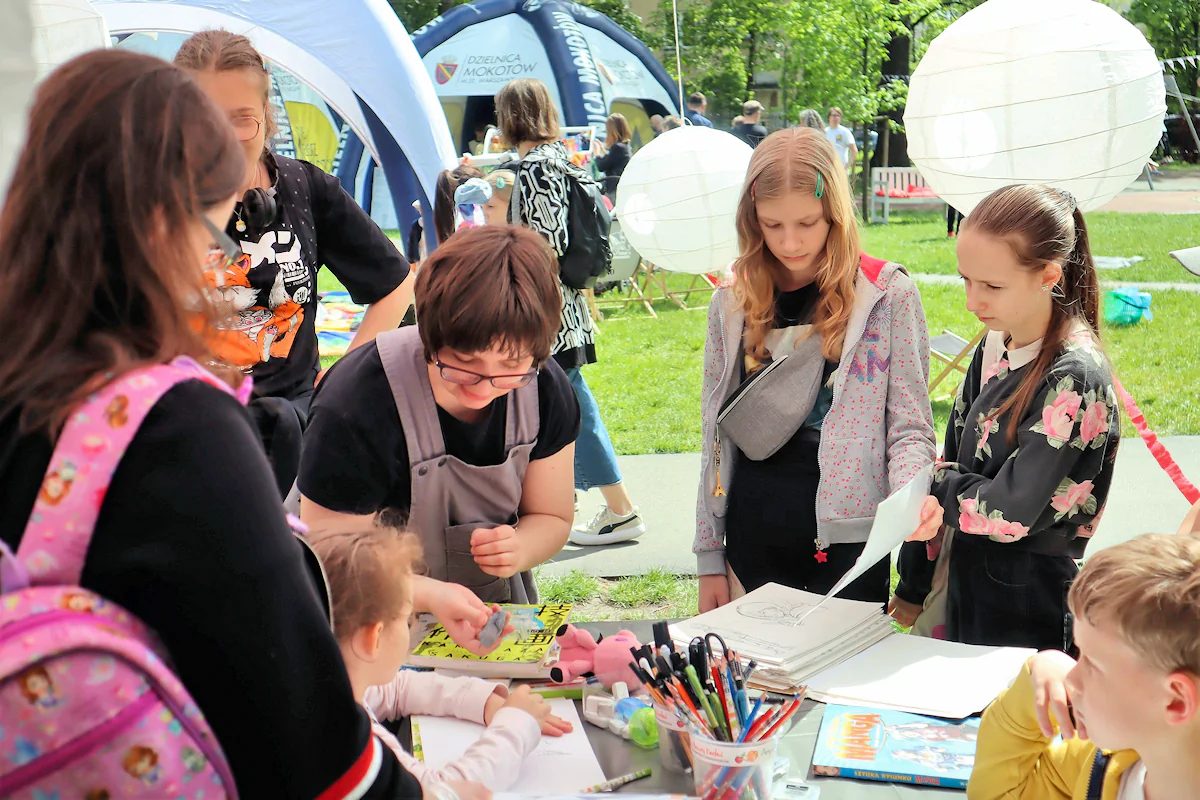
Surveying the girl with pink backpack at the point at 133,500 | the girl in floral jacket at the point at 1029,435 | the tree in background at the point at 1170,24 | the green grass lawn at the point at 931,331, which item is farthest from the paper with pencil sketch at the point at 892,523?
the tree in background at the point at 1170,24

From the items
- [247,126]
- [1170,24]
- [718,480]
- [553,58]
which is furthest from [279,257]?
[1170,24]

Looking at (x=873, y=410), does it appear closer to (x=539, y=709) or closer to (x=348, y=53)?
(x=539, y=709)

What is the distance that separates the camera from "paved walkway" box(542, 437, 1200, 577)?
4.28 meters

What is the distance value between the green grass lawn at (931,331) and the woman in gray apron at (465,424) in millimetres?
2833

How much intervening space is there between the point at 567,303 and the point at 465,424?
8.47ft

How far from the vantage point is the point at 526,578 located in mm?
2252

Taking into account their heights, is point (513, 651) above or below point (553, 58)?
below

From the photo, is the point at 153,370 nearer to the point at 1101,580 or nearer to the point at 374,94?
the point at 1101,580

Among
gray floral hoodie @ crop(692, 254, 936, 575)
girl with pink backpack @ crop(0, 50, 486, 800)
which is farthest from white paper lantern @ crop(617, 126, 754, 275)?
girl with pink backpack @ crop(0, 50, 486, 800)

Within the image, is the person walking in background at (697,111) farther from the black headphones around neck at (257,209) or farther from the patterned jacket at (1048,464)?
the patterned jacket at (1048,464)

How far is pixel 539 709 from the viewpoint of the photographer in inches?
61.2

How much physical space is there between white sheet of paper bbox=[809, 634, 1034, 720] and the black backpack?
2915 millimetres

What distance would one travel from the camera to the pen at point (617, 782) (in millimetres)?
1422

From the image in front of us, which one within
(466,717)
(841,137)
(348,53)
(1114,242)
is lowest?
(1114,242)
